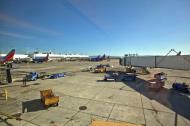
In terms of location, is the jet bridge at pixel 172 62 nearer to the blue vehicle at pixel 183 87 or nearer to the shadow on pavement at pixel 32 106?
the blue vehicle at pixel 183 87

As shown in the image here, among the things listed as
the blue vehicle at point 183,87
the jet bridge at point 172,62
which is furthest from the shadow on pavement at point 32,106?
the jet bridge at point 172,62

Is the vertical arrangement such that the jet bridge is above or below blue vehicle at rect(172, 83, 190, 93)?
above

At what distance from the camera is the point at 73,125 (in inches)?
495

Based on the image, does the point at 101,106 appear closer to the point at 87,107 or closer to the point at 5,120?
the point at 87,107

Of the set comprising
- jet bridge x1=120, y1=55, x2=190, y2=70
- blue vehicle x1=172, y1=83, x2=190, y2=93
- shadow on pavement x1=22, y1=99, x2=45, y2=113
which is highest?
jet bridge x1=120, y1=55, x2=190, y2=70

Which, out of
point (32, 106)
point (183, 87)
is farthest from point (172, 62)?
point (32, 106)

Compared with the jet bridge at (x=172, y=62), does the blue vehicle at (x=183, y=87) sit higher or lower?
lower

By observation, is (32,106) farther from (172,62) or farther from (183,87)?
(172,62)

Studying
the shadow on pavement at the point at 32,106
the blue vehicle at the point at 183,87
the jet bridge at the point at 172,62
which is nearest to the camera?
the shadow on pavement at the point at 32,106

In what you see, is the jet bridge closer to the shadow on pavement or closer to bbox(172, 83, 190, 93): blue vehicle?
bbox(172, 83, 190, 93): blue vehicle

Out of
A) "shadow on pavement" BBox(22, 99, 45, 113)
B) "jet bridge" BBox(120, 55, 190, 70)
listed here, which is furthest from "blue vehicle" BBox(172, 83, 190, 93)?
"shadow on pavement" BBox(22, 99, 45, 113)

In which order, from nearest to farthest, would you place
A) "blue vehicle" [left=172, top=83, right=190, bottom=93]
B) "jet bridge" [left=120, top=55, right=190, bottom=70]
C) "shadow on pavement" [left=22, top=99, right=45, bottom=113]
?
"shadow on pavement" [left=22, top=99, right=45, bottom=113] < "blue vehicle" [left=172, top=83, right=190, bottom=93] < "jet bridge" [left=120, top=55, right=190, bottom=70]

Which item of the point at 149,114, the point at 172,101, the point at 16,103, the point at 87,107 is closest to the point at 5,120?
the point at 16,103

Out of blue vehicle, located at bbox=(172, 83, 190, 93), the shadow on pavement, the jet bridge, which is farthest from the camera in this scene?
the jet bridge
